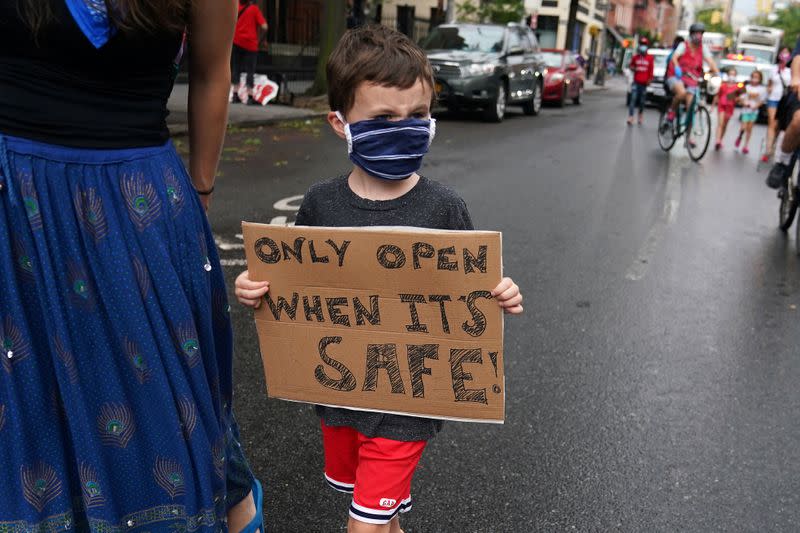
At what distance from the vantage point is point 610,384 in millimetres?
3785

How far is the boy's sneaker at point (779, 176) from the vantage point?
7.20 meters

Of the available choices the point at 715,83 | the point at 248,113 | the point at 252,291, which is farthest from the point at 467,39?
the point at 252,291

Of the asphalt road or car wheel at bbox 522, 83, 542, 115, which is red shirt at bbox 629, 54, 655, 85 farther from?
the asphalt road

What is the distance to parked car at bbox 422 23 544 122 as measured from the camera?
1537 cm

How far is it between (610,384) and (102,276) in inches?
111

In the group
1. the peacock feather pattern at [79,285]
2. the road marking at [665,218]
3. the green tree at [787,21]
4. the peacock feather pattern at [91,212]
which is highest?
the green tree at [787,21]

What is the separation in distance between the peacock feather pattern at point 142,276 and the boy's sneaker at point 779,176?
691cm

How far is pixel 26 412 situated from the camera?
5.03ft

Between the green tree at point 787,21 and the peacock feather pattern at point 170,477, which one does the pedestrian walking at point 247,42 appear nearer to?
the peacock feather pattern at point 170,477

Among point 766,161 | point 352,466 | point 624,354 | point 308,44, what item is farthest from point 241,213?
point 308,44

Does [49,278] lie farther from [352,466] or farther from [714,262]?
[714,262]

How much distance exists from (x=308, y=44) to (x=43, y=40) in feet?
79.3

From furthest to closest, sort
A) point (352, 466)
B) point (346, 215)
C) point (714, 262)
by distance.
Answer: point (714, 262) < point (352, 466) < point (346, 215)

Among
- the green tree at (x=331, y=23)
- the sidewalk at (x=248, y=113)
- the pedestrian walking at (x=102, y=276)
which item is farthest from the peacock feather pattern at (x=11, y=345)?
the green tree at (x=331, y=23)
